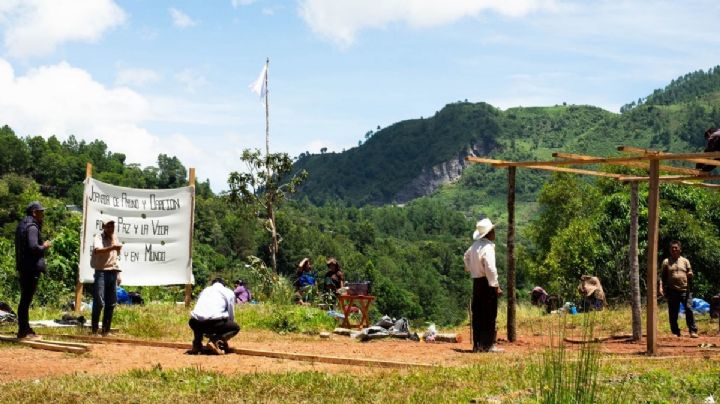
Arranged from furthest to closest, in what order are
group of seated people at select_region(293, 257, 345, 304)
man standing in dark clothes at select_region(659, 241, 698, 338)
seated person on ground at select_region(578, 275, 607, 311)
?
seated person on ground at select_region(578, 275, 607, 311) < group of seated people at select_region(293, 257, 345, 304) < man standing in dark clothes at select_region(659, 241, 698, 338)

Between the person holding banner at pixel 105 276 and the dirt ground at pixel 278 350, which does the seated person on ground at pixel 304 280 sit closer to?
the dirt ground at pixel 278 350

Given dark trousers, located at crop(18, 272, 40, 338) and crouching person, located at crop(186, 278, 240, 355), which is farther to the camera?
dark trousers, located at crop(18, 272, 40, 338)

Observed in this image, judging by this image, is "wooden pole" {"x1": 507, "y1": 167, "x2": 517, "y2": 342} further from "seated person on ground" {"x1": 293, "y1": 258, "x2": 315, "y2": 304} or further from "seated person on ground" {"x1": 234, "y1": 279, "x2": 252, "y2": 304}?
"seated person on ground" {"x1": 234, "y1": 279, "x2": 252, "y2": 304}

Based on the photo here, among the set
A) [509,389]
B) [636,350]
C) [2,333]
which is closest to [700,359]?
[636,350]

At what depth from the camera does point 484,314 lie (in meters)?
12.7

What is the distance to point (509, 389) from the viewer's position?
8312mm

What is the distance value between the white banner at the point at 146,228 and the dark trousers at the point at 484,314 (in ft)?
21.0

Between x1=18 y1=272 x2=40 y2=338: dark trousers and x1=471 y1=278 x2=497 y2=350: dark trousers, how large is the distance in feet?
19.9

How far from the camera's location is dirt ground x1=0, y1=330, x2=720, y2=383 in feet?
32.6

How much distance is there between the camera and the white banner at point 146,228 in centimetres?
1622

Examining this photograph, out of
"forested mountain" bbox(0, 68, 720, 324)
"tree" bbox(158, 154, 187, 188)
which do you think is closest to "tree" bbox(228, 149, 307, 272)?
"forested mountain" bbox(0, 68, 720, 324)

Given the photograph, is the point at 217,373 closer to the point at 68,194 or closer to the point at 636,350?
the point at 636,350

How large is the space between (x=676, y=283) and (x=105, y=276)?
967 cm

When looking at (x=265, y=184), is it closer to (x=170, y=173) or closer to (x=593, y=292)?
(x=593, y=292)
